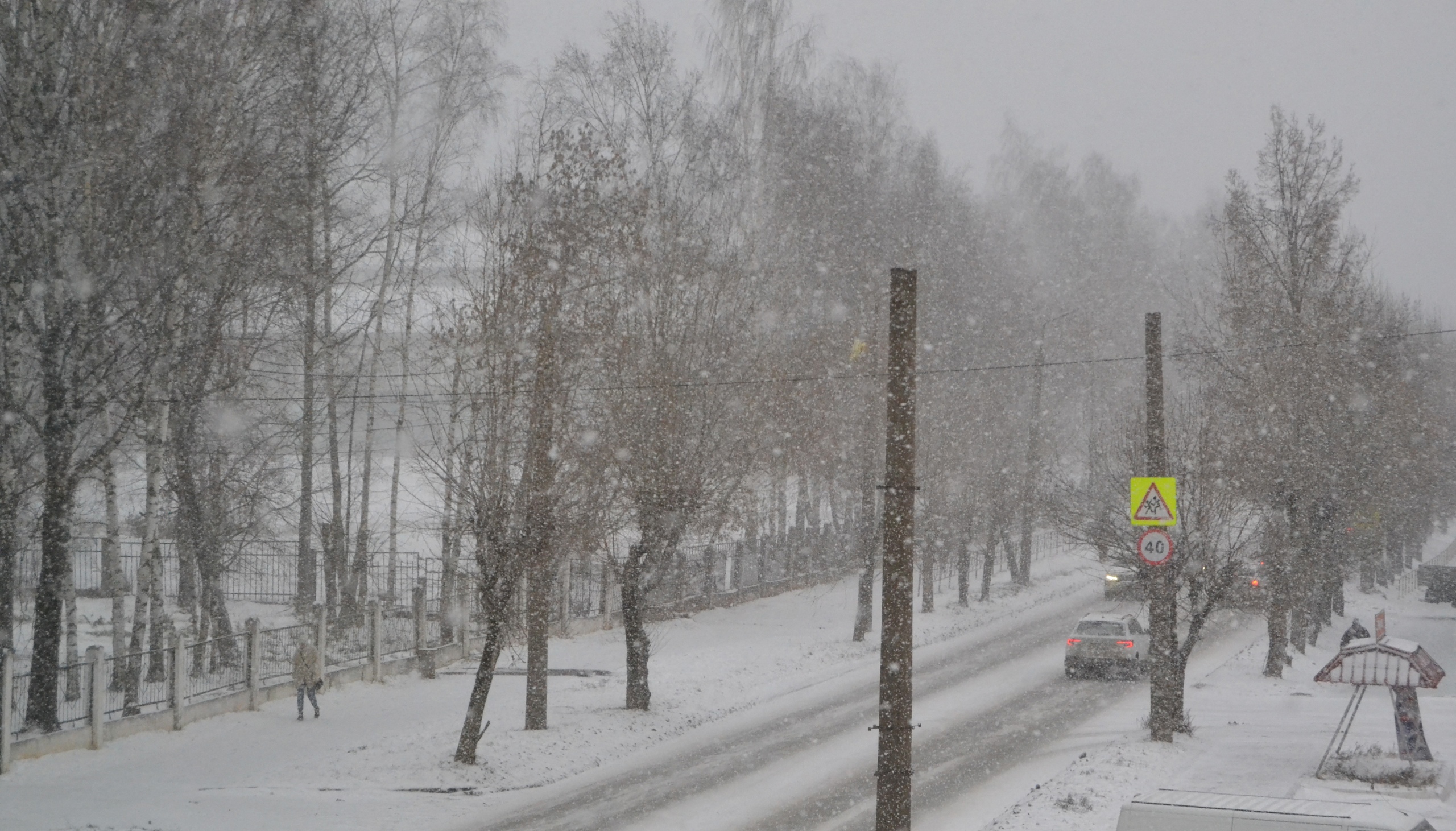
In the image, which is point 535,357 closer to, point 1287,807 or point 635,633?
point 635,633

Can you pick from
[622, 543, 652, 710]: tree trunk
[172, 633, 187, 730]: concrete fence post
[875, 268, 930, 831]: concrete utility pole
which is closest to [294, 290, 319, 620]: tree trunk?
[172, 633, 187, 730]: concrete fence post

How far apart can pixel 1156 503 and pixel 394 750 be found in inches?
414

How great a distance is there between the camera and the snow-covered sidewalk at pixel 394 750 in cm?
1209

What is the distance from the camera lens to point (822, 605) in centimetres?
3225

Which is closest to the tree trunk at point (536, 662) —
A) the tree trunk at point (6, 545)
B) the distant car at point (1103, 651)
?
the tree trunk at point (6, 545)

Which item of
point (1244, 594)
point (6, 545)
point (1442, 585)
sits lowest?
point (1442, 585)

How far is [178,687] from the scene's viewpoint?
15484mm

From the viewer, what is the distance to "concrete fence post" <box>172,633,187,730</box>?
15.4 meters

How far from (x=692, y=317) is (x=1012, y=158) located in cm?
4736

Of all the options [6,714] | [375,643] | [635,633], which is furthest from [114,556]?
[635,633]

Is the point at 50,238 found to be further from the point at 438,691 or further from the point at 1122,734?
the point at 1122,734

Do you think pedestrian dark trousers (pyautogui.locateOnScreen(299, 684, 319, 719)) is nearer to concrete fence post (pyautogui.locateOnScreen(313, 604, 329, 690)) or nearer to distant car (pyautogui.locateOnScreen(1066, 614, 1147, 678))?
concrete fence post (pyautogui.locateOnScreen(313, 604, 329, 690))

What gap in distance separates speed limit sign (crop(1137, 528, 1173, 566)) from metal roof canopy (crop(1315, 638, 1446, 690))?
237 centimetres

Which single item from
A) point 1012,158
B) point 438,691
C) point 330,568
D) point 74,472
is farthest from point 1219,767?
point 1012,158
